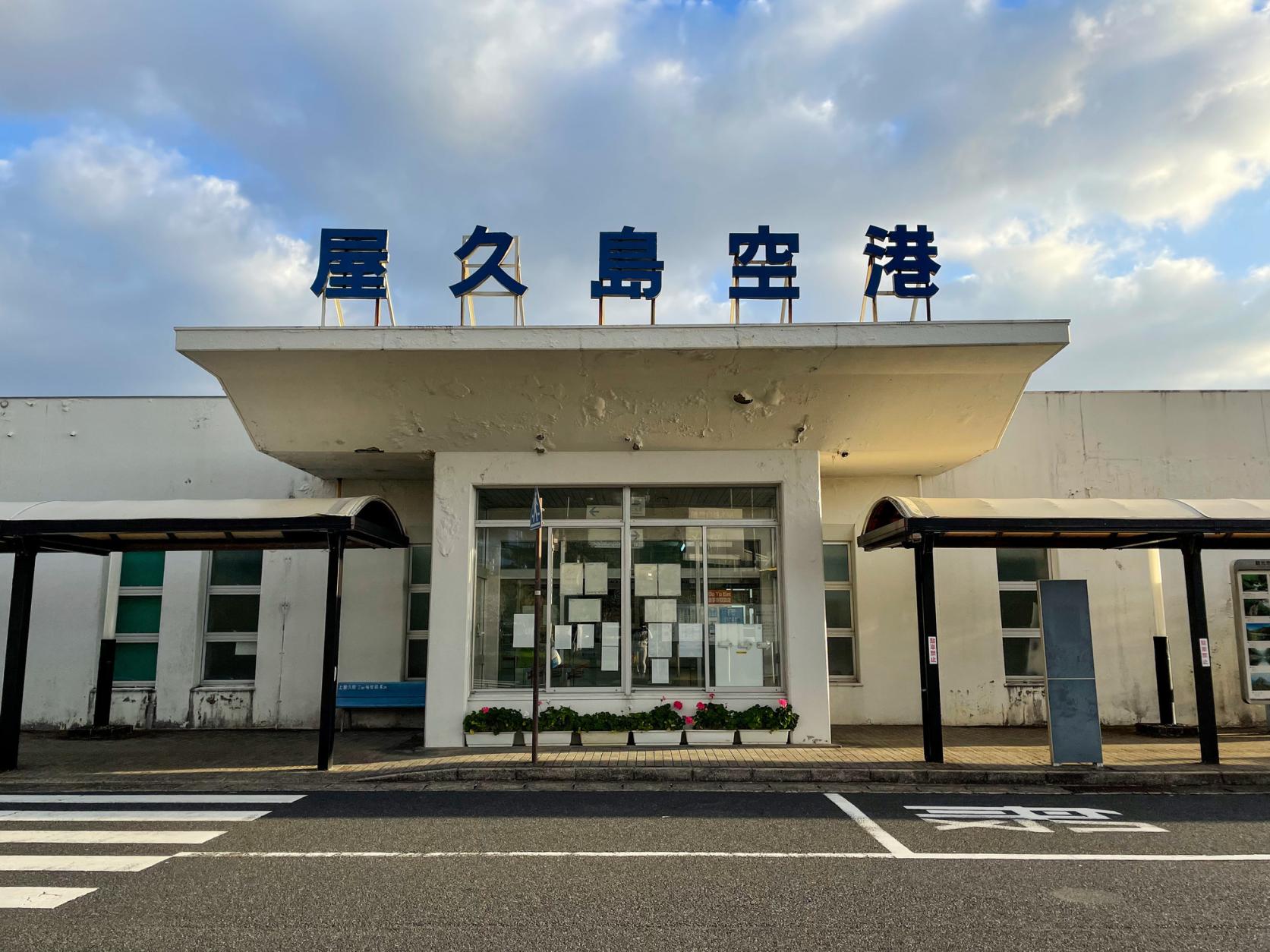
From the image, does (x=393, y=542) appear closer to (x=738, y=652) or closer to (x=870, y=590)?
(x=738, y=652)

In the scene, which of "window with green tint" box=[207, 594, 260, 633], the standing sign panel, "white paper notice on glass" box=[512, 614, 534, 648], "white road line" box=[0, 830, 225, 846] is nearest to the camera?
"white road line" box=[0, 830, 225, 846]

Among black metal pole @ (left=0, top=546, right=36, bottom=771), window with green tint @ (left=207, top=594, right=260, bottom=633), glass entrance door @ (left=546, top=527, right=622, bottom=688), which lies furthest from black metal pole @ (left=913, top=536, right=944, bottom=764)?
black metal pole @ (left=0, top=546, right=36, bottom=771)

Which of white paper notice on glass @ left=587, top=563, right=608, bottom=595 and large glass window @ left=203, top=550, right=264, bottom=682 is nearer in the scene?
white paper notice on glass @ left=587, top=563, right=608, bottom=595

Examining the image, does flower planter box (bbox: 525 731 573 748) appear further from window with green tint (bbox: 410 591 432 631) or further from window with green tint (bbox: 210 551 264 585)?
window with green tint (bbox: 210 551 264 585)

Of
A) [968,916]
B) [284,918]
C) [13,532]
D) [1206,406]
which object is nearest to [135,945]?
[284,918]

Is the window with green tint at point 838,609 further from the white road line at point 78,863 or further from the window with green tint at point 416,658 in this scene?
the white road line at point 78,863

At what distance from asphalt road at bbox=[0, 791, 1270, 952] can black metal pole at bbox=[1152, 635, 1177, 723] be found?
4496mm

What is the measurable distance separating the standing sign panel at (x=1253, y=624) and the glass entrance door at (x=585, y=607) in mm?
8961

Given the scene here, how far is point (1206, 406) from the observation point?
1483cm

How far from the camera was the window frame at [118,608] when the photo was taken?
14.2 m

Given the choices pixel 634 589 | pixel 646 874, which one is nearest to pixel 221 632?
pixel 634 589

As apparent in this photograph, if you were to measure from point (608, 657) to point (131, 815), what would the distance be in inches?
232

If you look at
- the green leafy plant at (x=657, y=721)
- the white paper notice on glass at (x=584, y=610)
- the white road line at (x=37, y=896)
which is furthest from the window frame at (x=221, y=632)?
the white road line at (x=37, y=896)

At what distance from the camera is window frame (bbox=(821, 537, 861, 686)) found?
14055 millimetres
